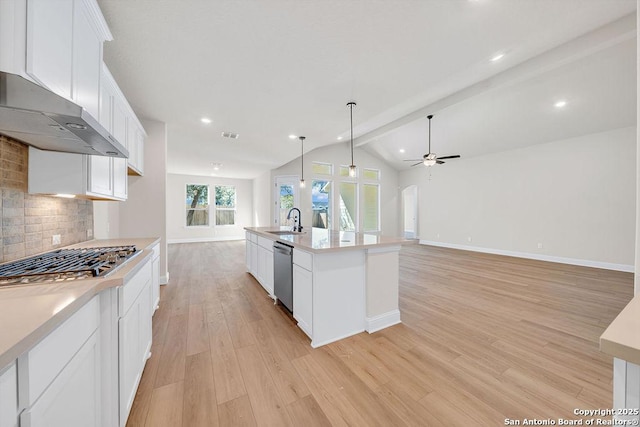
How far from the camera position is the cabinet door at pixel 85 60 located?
4.37ft

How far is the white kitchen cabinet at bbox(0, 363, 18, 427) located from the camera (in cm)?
56

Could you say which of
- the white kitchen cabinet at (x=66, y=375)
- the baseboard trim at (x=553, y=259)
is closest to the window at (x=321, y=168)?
the baseboard trim at (x=553, y=259)

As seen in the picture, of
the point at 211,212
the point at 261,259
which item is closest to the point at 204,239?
the point at 211,212

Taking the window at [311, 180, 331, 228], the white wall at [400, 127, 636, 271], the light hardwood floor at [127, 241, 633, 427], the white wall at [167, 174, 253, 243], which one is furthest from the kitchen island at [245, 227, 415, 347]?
the white wall at [167, 174, 253, 243]

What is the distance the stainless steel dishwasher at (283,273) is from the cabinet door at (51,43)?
2.00 metres

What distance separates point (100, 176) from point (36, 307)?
143 centimetres

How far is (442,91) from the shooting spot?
12.7 ft

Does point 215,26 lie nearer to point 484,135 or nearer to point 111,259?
point 111,259

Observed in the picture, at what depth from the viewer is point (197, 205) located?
876 centimetres

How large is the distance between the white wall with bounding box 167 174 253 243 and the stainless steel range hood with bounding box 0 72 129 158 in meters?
7.63

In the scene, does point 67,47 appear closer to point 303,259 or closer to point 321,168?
point 303,259

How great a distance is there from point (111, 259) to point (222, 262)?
435 cm

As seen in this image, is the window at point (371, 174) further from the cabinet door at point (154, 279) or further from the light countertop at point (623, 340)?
the light countertop at point (623, 340)

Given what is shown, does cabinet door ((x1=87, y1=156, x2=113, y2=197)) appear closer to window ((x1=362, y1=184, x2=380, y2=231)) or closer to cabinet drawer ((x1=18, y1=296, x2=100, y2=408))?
cabinet drawer ((x1=18, y1=296, x2=100, y2=408))
